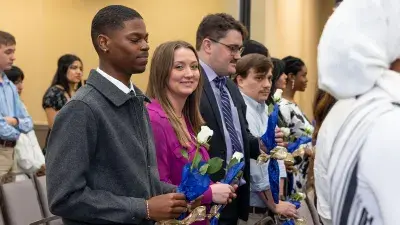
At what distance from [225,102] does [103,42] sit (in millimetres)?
1277

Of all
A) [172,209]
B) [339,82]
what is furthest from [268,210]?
[339,82]

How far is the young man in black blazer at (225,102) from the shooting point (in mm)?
3523

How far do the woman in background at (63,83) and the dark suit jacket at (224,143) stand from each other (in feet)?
8.96

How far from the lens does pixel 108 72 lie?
2461 millimetres

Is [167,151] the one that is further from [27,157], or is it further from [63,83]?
[63,83]

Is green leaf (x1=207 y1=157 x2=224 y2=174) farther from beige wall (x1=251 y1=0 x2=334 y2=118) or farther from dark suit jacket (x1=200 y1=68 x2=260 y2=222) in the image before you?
beige wall (x1=251 y1=0 x2=334 y2=118)

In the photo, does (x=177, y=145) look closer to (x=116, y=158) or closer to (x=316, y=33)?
(x=116, y=158)

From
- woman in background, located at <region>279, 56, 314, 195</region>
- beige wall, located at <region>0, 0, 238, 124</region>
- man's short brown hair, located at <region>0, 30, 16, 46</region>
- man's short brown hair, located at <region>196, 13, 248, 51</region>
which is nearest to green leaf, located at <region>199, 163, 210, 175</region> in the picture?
man's short brown hair, located at <region>196, 13, 248, 51</region>

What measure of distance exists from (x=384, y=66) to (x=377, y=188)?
10.2 inches

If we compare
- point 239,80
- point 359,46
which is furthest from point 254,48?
point 359,46

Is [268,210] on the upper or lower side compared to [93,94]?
lower

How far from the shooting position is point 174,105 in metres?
3.23

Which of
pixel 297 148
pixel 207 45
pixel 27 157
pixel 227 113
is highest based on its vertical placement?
pixel 207 45

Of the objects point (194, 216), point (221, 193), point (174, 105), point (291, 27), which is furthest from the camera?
point (291, 27)
